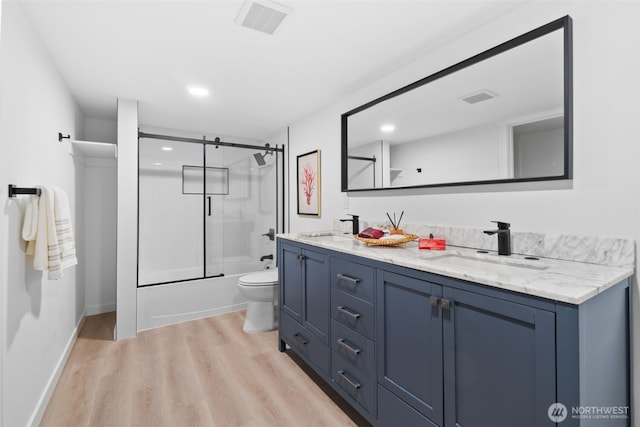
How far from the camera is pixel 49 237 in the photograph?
1633mm

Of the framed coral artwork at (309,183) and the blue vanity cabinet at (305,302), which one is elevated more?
the framed coral artwork at (309,183)

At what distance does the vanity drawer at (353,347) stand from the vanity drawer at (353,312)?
0.04 meters

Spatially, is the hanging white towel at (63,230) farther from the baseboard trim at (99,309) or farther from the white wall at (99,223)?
the baseboard trim at (99,309)

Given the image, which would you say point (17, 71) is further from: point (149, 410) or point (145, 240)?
point (145, 240)

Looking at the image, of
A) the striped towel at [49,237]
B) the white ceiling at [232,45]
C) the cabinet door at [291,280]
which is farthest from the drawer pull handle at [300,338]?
the white ceiling at [232,45]

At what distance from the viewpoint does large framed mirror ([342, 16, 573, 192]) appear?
4.64 ft

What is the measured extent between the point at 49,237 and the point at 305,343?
165cm

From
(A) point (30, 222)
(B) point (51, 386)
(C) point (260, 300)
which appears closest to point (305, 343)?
(C) point (260, 300)

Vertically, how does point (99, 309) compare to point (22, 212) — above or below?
below

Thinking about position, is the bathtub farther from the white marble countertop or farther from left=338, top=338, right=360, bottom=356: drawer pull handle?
the white marble countertop

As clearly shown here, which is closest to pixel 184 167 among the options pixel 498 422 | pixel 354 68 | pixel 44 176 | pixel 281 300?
pixel 44 176

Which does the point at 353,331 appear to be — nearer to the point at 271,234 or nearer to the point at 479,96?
the point at 479,96

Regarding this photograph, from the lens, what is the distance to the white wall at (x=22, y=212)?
1.39 m

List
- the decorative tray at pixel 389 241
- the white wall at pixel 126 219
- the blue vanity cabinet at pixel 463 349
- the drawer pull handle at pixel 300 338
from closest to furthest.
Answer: the blue vanity cabinet at pixel 463 349
the decorative tray at pixel 389 241
the drawer pull handle at pixel 300 338
the white wall at pixel 126 219
